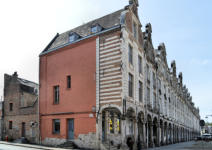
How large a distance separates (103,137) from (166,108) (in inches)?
771

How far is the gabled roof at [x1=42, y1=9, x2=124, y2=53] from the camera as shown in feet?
81.5

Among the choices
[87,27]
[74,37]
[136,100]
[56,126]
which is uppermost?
[87,27]

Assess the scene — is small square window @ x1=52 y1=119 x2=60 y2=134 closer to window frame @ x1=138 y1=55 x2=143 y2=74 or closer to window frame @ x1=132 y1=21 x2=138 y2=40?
window frame @ x1=138 y1=55 x2=143 y2=74

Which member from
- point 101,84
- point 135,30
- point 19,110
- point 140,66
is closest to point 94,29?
point 135,30

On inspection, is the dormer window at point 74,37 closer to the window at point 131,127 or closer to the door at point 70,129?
the door at point 70,129

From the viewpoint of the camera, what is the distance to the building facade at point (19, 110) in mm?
29050

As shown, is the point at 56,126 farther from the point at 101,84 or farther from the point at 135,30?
the point at 135,30

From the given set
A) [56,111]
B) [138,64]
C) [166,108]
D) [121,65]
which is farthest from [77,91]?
[166,108]

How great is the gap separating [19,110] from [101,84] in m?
14.4

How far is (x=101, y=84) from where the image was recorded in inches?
902

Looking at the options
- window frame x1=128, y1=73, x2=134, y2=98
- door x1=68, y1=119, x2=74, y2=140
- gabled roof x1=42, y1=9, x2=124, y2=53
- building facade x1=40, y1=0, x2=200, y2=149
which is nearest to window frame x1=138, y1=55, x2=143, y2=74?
building facade x1=40, y1=0, x2=200, y2=149

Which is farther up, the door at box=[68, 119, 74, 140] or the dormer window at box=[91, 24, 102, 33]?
the dormer window at box=[91, 24, 102, 33]

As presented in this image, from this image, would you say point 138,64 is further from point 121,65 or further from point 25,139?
point 25,139

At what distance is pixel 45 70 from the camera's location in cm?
2870
